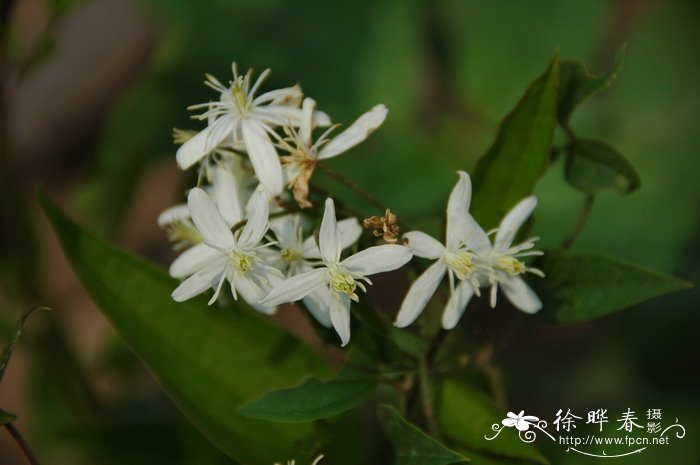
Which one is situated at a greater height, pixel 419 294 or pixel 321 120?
pixel 321 120

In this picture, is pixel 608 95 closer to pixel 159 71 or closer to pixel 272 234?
pixel 159 71

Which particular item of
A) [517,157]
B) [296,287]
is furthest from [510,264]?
[296,287]

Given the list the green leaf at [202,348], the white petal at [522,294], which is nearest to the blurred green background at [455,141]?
the green leaf at [202,348]

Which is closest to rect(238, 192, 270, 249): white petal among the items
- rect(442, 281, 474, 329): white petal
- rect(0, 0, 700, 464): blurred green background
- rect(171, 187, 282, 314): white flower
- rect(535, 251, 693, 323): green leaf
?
rect(171, 187, 282, 314): white flower

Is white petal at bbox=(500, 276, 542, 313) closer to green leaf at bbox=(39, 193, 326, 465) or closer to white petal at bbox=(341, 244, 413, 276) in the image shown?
white petal at bbox=(341, 244, 413, 276)

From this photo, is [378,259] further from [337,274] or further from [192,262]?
[192,262]

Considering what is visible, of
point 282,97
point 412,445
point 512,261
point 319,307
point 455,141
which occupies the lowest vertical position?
point 412,445

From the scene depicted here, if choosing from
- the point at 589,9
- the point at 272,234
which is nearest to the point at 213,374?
the point at 272,234
